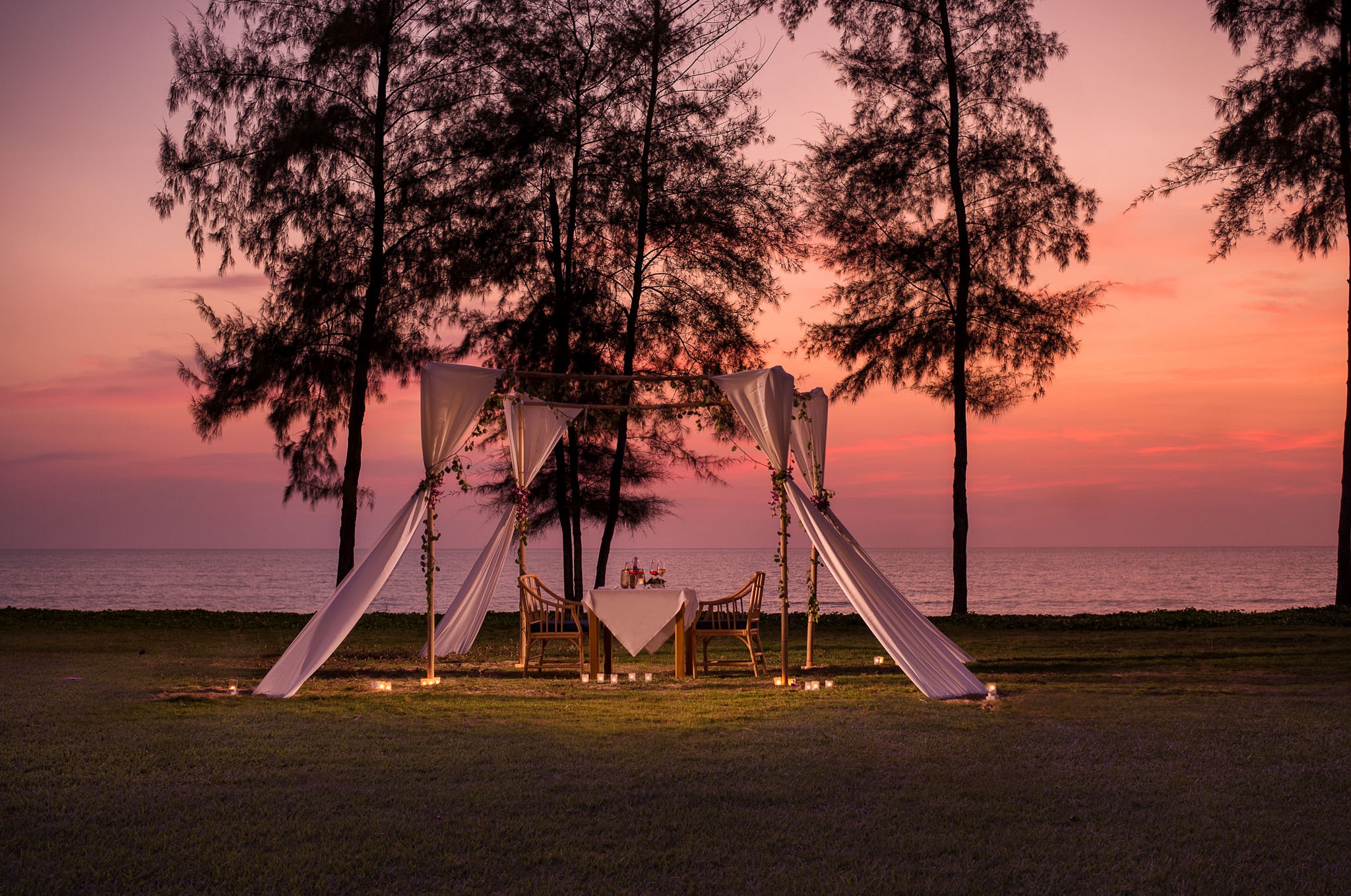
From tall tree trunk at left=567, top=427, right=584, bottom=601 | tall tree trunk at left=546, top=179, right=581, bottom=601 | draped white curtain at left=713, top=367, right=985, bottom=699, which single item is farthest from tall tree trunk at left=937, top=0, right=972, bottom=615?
draped white curtain at left=713, top=367, right=985, bottom=699

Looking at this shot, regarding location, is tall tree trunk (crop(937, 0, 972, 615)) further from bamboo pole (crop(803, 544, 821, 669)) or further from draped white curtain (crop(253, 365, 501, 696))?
draped white curtain (crop(253, 365, 501, 696))

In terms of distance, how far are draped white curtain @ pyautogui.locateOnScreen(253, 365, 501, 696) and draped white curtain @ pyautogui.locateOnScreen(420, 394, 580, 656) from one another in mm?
1239

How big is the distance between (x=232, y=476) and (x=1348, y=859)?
23.4m

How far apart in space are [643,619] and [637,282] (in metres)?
7.25

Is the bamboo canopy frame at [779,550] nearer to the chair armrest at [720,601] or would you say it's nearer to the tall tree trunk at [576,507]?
the chair armrest at [720,601]

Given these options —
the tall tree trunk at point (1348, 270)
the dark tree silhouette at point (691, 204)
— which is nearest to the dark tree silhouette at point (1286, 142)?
the tall tree trunk at point (1348, 270)

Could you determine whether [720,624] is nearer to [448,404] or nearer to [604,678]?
[604,678]

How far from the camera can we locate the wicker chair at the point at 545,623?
9.01 metres

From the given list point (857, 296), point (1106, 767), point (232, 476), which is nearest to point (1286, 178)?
point (857, 296)

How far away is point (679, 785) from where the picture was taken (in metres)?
4.68

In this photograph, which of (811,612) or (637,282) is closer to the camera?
(811,612)

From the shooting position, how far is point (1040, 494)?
28453 mm

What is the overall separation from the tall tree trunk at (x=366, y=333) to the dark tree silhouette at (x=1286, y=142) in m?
10.1

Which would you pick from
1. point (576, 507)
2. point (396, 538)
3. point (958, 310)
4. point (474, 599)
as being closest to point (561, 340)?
point (576, 507)
